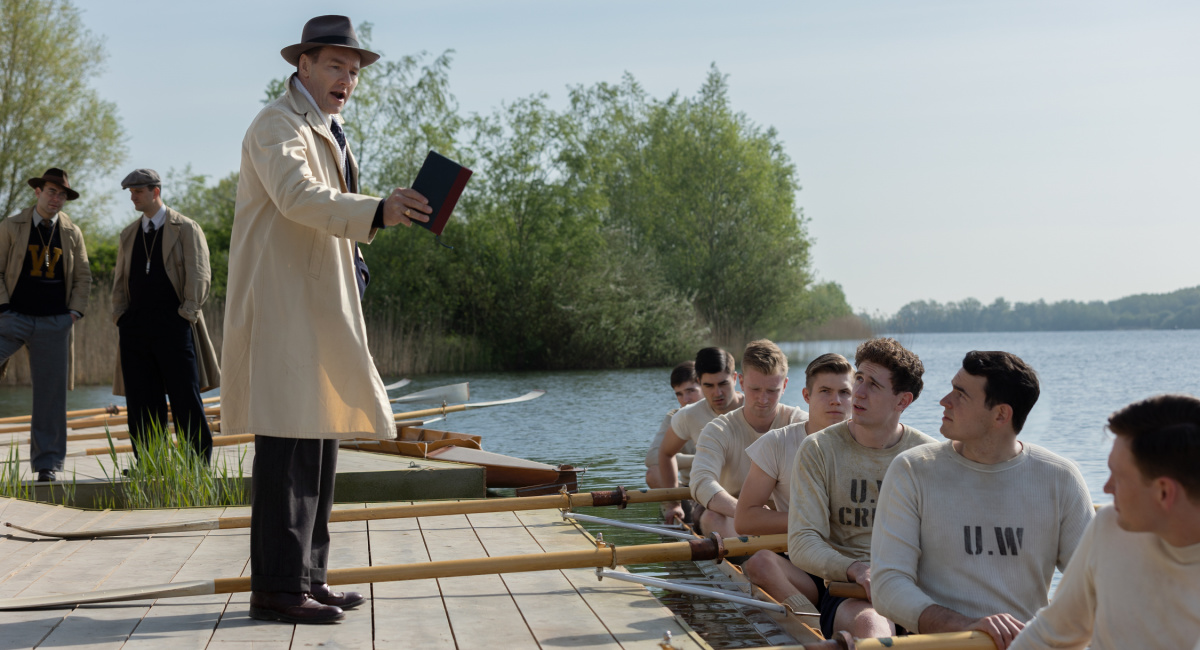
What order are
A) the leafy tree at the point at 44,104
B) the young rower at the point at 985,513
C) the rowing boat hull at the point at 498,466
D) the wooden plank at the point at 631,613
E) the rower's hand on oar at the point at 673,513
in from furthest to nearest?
the leafy tree at the point at 44,104
the rowing boat hull at the point at 498,466
the rower's hand on oar at the point at 673,513
the wooden plank at the point at 631,613
the young rower at the point at 985,513

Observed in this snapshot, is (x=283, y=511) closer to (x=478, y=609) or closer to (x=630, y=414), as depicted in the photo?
(x=478, y=609)

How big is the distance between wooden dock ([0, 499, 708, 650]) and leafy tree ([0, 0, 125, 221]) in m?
19.5

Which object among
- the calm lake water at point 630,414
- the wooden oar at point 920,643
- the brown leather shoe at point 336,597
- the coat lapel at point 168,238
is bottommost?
the calm lake water at point 630,414

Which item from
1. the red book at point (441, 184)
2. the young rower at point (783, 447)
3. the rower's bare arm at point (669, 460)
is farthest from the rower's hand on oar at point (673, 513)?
the red book at point (441, 184)

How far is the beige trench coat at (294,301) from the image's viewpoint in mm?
2613

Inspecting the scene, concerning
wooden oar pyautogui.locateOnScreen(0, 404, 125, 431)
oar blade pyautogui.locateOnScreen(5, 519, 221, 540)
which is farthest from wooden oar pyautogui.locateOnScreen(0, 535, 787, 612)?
wooden oar pyautogui.locateOnScreen(0, 404, 125, 431)

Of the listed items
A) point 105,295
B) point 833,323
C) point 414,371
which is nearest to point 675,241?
point 833,323

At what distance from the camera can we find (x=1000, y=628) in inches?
87.4

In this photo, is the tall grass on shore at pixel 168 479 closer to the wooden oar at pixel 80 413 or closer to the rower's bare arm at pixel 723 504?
the rower's bare arm at pixel 723 504

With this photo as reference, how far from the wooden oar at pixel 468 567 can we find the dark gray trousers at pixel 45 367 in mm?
2897

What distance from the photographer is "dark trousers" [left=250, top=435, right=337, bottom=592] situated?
8.80ft

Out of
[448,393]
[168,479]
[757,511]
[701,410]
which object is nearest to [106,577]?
[168,479]

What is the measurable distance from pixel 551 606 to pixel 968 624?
3.94 feet

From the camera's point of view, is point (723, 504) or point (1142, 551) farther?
point (723, 504)
